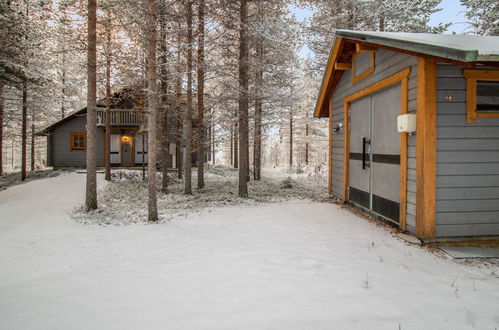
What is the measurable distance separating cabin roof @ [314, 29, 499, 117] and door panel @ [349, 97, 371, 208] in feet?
A: 4.90

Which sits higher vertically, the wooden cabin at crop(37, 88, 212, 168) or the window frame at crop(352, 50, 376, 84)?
the window frame at crop(352, 50, 376, 84)

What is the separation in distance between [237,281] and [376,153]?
16.5ft

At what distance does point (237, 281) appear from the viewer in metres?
3.68

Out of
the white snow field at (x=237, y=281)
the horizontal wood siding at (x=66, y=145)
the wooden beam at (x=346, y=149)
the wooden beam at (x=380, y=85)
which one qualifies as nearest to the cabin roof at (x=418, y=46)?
the wooden beam at (x=380, y=85)

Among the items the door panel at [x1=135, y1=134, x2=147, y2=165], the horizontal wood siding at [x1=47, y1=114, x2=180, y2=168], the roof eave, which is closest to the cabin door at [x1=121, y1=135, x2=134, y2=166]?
the door panel at [x1=135, y1=134, x2=147, y2=165]

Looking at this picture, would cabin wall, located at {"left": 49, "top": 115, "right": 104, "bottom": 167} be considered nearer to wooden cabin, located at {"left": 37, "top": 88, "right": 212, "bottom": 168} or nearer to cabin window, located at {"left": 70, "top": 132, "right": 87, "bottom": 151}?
wooden cabin, located at {"left": 37, "top": 88, "right": 212, "bottom": 168}

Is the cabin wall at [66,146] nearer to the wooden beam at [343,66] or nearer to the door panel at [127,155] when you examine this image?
the door panel at [127,155]

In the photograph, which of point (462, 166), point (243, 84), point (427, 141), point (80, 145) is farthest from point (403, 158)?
point (80, 145)

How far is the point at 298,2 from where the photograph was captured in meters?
14.4

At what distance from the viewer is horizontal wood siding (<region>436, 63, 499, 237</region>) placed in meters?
5.21

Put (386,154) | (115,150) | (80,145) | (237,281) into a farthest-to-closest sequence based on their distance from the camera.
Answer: (115,150), (80,145), (386,154), (237,281)

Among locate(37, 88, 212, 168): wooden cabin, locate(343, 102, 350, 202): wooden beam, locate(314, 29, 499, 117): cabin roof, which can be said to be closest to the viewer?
locate(314, 29, 499, 117): cabin roof

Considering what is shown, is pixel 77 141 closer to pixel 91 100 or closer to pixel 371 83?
pixel 91 100

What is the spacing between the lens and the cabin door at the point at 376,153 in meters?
6.26
